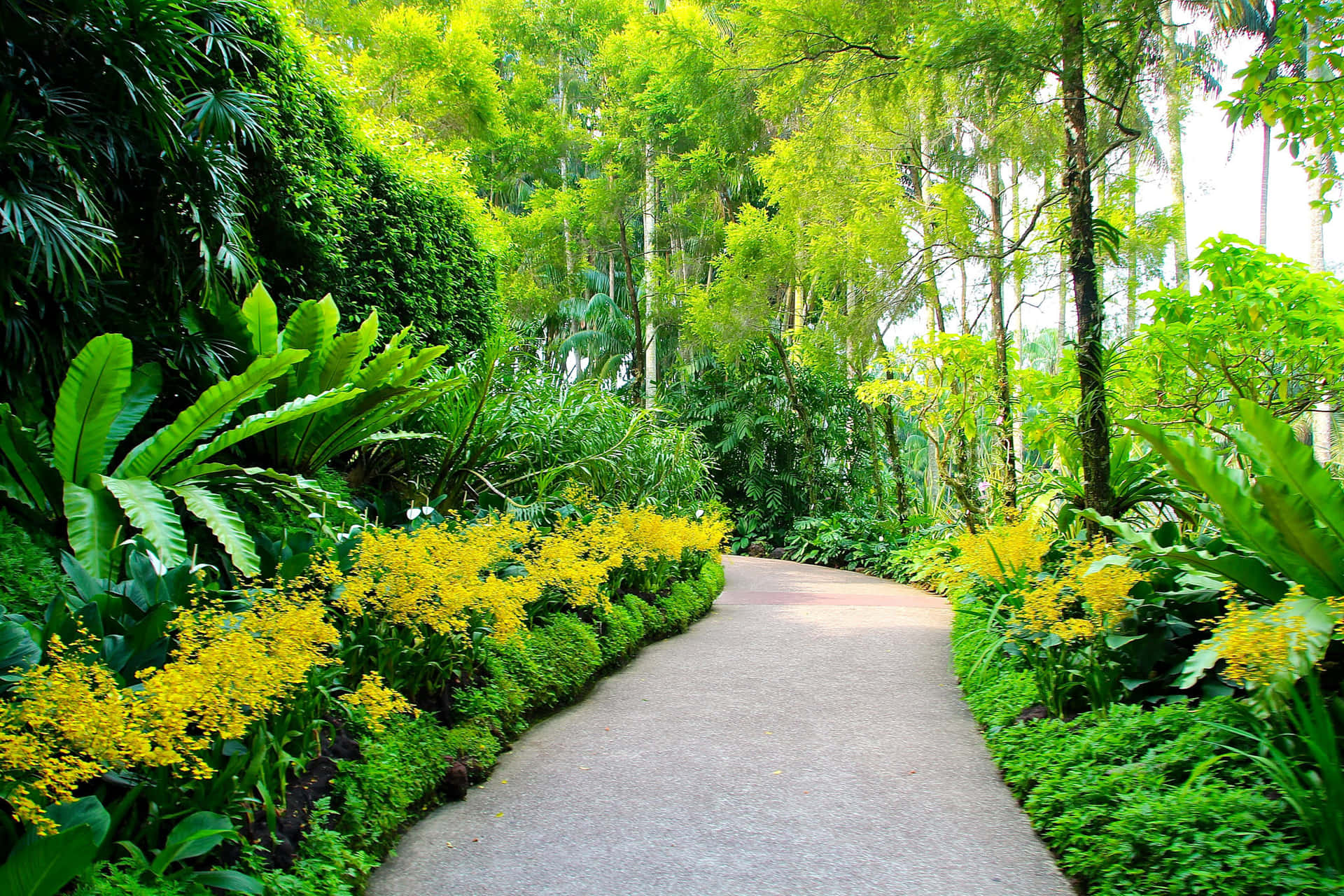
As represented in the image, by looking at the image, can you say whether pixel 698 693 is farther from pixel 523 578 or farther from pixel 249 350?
pixel 249 350

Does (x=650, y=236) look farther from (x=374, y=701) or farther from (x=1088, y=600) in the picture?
(x=374, y=701)

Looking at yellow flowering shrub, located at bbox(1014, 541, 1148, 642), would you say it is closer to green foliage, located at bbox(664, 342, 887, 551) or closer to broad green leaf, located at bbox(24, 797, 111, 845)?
broad green leaf, located at bbox(24, 797, 111, 845)

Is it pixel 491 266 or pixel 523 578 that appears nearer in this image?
pixel 523 578

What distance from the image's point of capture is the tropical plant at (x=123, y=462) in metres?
3.41

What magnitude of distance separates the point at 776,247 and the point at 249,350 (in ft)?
35.7

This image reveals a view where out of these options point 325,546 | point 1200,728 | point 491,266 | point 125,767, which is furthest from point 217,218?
point 1200,728

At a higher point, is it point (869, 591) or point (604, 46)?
point (604, 46)

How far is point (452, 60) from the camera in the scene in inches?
564

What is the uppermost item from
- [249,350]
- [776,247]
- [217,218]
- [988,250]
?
[776,247]

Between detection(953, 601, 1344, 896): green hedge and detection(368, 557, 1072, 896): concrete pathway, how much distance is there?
0.14m

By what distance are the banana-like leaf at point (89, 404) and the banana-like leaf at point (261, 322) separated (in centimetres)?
117

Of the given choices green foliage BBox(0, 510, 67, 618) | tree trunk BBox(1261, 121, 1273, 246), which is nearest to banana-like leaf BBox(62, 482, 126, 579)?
green foliage BBox(0, 510, 67, 618)

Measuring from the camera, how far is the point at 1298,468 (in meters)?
2.91

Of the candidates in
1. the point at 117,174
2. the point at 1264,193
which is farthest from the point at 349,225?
the point at 1264,193
